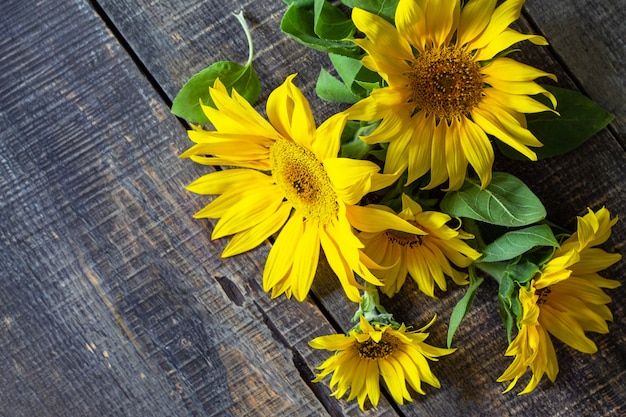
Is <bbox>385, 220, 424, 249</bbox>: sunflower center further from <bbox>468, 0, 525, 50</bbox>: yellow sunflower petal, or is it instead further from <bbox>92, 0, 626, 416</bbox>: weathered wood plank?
<bbox>468, 0, 525, 50</bbox>: yellow sunflower petal

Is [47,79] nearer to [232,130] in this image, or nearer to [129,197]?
[129,197]

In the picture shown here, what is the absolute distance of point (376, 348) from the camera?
0.85 meters

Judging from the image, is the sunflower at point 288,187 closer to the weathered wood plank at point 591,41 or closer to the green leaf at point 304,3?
the green leaf at point 304,3

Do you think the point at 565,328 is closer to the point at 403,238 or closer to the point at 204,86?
the point at 403,238

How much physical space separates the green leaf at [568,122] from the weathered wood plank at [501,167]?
0.14ft

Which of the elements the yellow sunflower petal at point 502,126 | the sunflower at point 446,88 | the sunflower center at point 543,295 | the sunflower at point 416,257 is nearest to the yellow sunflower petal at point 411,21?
the sunflower at point 446,88

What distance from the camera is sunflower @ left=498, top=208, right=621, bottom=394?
769 millimetres

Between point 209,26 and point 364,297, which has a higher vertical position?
point 209,26

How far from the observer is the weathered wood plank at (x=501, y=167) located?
0.85 meters

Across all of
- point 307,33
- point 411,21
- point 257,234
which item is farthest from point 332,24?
point 257,234

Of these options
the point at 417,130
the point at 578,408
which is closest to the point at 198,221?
the point at 417,130

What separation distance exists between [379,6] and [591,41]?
289mm

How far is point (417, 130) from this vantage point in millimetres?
738

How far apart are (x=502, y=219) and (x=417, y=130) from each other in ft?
0.45
